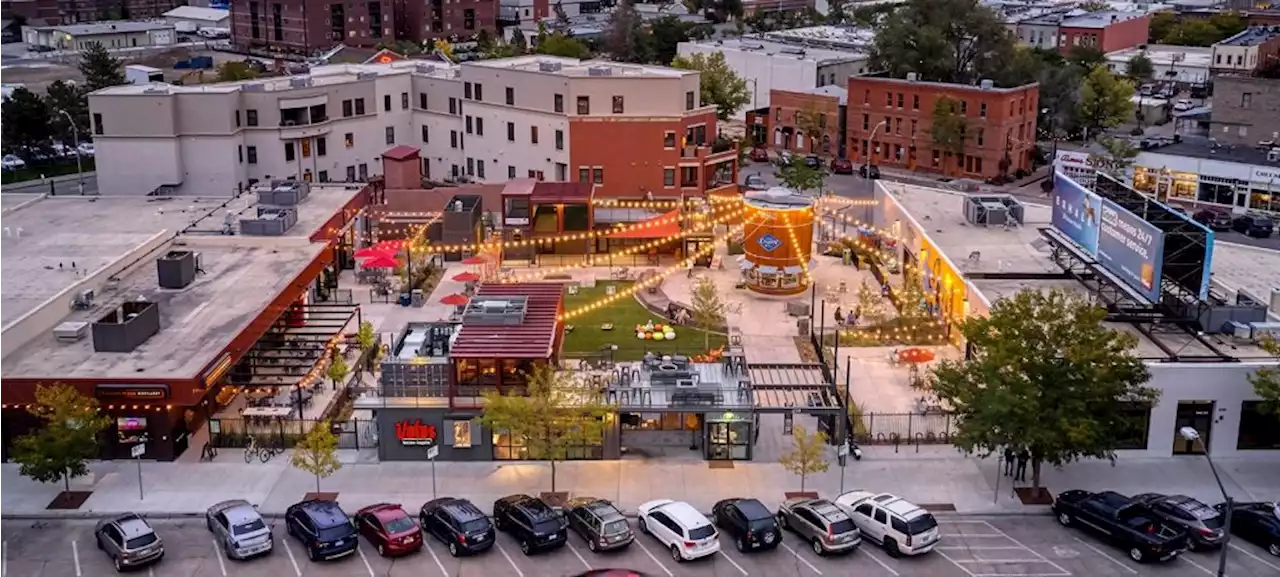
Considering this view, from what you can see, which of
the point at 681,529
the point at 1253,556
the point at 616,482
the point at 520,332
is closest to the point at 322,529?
the point at 616,482

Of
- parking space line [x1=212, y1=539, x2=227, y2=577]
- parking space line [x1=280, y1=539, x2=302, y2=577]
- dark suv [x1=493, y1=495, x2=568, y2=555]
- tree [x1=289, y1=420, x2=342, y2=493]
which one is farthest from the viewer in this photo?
tree [x1=289, y1=420, x2=342, y2=493]

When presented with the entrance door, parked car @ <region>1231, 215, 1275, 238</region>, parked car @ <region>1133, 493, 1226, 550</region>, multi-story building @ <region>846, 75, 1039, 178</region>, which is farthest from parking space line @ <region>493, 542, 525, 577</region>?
multi-story building @ <region>846, 75, 1039, 178</region>

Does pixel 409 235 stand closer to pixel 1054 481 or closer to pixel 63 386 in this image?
pixel 63 386

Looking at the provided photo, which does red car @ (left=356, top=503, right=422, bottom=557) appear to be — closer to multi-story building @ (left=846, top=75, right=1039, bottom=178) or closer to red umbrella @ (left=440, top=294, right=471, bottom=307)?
red umbrella @ (left=440, top=294, right=471, bottom=307)

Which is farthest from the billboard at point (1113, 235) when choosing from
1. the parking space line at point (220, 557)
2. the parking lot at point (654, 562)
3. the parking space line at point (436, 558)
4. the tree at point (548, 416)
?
the parking space line at point (220, 557)

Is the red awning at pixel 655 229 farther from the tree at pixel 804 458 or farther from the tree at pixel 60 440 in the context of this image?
the tree at pixel 60 440
